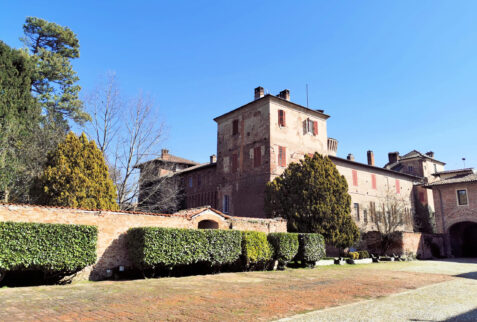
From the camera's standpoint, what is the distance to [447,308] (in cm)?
755

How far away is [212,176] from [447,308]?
26.0 meters

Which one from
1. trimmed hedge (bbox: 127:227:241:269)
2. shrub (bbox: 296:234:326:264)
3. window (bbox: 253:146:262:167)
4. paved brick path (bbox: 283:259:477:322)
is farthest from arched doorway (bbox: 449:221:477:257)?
trimmed hedge (bbox: 127:227:241:269)

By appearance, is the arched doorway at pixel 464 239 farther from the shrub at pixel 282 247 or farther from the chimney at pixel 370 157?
the shrub at pixel 282 247

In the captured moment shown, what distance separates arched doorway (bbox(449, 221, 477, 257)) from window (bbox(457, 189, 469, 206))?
2245mm

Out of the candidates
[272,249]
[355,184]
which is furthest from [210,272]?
[355,184]

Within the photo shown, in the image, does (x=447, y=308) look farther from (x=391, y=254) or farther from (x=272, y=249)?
(x=391, y=254)

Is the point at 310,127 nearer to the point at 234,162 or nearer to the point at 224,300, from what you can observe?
the point at 234,162

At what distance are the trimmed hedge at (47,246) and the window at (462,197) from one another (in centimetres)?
3128

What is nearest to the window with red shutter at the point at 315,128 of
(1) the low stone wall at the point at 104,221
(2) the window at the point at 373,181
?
(2) the window at the point at 373,181

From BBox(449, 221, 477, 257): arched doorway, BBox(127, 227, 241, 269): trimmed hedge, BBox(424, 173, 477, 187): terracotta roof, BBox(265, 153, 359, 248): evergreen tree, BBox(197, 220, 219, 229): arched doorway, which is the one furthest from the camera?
BBox(449, 221, 477, 257): arched doorway

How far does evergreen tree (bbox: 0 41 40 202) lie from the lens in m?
A: 18.2

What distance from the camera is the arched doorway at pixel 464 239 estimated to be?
31516mm

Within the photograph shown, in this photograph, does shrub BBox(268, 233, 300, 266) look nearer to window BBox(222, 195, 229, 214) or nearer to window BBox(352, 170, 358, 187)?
window BBox(222, 195, 229, 214)

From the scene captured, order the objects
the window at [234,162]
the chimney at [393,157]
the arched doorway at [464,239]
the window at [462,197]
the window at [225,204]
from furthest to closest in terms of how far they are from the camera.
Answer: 1. the chimney at [393,157]
2. the arched doorway at [464,239]
3. the window at [462,197]
4. the window at [234,162]
5. the window at [225,204]
